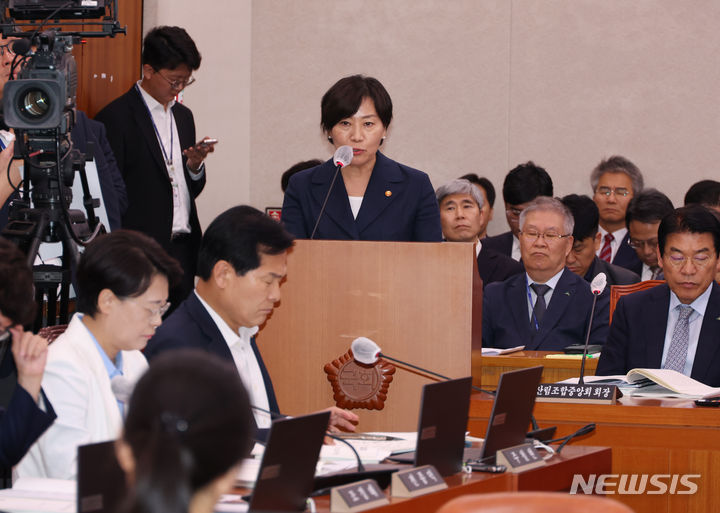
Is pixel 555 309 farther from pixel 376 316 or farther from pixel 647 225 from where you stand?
pixel 376 316

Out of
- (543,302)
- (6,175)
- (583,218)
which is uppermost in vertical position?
(6,175)

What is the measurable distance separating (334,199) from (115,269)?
43.9 inches

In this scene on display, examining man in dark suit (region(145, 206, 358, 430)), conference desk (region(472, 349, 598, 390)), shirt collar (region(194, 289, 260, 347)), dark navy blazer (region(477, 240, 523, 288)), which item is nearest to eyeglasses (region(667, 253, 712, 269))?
conference desk (region(472, 349, 598, 390))

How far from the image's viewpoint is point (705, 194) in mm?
5941

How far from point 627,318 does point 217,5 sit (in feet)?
12.9

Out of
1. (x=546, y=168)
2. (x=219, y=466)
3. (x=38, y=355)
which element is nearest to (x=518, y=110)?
(x=546, y=168)

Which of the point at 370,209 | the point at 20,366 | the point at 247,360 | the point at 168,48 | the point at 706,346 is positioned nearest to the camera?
the point at 20,366

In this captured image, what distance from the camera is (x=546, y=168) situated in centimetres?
700

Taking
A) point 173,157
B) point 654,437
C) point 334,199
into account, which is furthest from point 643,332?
point 173,157

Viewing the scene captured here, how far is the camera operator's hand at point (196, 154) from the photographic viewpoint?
4.87m

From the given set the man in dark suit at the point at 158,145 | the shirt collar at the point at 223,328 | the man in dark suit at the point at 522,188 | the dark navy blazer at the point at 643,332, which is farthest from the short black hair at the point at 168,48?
the shirt collar at the point at 223,328

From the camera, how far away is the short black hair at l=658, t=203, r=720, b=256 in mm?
3795

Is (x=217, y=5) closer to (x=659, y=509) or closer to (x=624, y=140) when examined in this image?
(x=624, y=140)

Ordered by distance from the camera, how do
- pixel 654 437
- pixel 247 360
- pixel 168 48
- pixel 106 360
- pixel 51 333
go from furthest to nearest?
pixel 168 48 < pixel 654 437 < pixel 247 360 < pixel 51 333 < pixel 106 360
